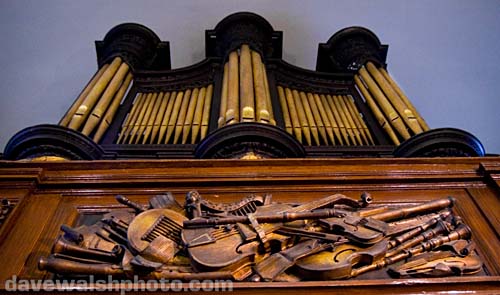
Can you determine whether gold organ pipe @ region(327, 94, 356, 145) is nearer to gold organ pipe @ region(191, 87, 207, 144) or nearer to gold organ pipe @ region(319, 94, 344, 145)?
gold organ pipe @ region(319, 94, 344, 145)

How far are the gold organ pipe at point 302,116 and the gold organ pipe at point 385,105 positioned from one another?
22.0 inches

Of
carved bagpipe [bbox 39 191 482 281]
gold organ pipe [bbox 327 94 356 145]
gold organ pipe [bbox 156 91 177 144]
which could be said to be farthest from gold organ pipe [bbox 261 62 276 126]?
carved bagpipe [bbox 39 191 482 281]

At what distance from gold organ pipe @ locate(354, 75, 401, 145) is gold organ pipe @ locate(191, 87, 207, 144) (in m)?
1.24

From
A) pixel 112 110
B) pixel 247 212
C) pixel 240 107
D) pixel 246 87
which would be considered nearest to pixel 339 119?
pixel 246 87

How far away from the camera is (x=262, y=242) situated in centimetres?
189

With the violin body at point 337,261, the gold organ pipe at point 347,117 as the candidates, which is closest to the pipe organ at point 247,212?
the violin body at point 337,261

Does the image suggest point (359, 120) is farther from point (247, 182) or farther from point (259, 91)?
point (247, 182)

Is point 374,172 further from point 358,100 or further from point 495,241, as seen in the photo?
point 358,100

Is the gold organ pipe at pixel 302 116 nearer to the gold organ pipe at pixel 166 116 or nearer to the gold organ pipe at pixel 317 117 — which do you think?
the gold organ pipe at pixel 317 117

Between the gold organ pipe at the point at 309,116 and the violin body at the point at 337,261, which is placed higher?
the gold organ pipe at the point at 309,116

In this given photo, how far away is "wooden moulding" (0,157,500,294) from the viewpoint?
2217mm

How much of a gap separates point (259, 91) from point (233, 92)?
7.1 inches

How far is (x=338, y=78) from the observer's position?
4.98 m

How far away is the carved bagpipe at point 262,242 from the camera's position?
5.94ft
